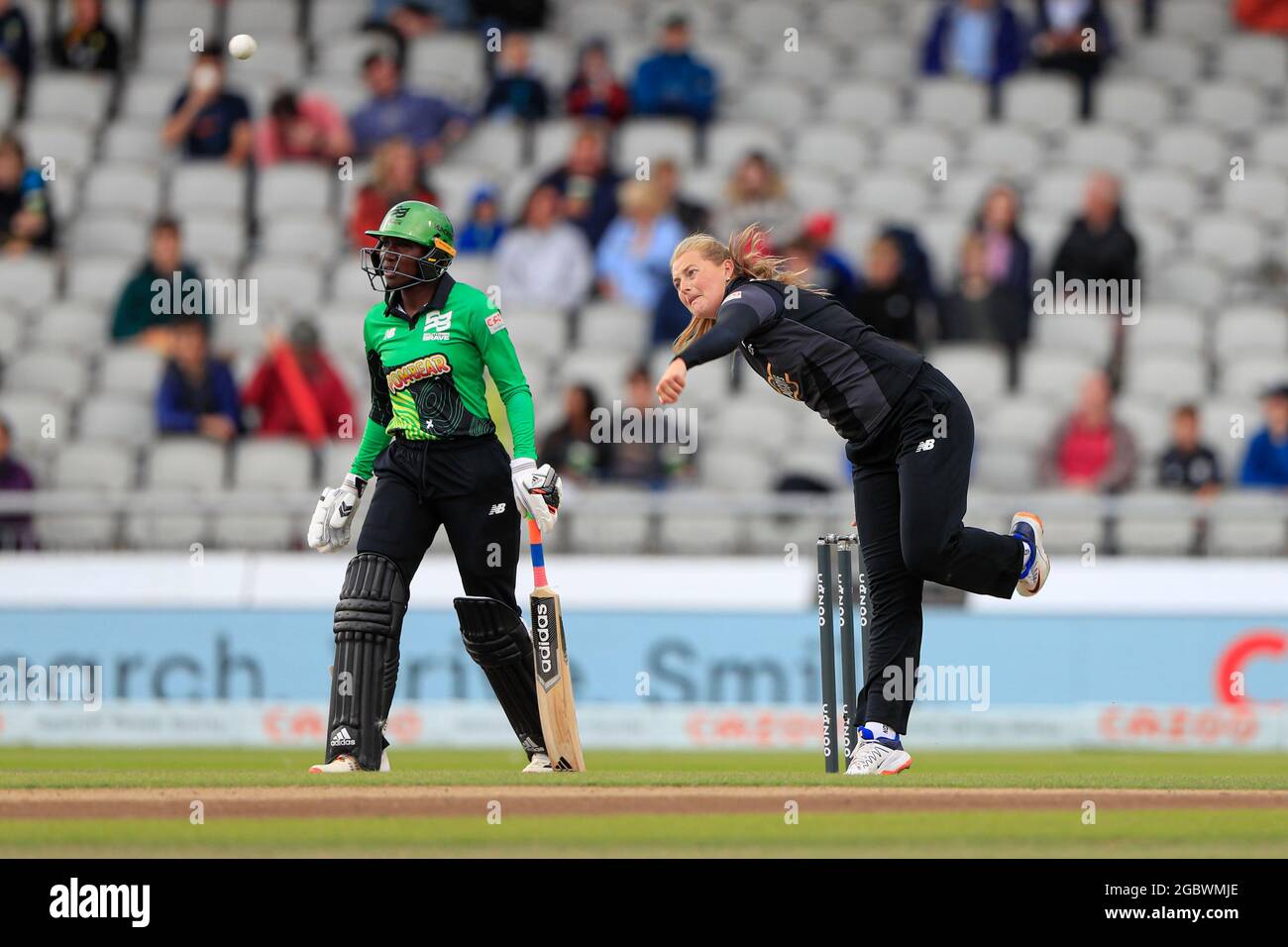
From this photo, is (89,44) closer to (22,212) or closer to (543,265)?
(22,212)

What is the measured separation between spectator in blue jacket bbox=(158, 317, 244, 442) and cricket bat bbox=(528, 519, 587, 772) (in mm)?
7488

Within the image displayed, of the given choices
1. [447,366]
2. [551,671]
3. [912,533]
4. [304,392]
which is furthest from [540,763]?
[304,392]

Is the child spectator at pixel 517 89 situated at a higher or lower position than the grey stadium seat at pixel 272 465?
higher

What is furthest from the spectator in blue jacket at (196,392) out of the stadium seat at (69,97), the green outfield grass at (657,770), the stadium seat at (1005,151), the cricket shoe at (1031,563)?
the cricket shoe at (1031,563)

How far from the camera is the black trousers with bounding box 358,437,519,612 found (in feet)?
28.6

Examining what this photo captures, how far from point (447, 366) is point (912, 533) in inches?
81.9

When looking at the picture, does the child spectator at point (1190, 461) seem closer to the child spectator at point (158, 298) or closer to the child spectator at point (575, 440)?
the child spectator at point (575, 440)

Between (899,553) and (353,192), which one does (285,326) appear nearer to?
(353,192)

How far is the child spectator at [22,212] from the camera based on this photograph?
17.8 m

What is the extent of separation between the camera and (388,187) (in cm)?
1731

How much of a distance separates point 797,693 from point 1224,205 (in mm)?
7349

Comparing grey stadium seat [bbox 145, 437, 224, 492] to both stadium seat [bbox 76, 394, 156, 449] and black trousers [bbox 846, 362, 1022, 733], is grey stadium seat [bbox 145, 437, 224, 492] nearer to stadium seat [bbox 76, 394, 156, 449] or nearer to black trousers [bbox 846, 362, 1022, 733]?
stadium seat [bbox 76, 394, 156, 449]

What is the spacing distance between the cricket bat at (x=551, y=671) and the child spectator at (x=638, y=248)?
27.2 feet

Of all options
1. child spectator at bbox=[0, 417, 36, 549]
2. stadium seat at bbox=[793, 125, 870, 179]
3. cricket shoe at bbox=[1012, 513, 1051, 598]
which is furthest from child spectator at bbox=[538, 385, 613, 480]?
cricket shoe at bbox=[1012, 513, 1051, 598]
